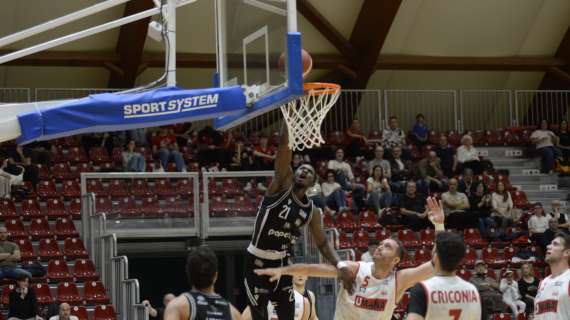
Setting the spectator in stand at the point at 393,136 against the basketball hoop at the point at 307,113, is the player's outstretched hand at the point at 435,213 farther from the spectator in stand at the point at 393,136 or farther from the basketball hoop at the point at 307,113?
the spectator in stand at the point at 393,136

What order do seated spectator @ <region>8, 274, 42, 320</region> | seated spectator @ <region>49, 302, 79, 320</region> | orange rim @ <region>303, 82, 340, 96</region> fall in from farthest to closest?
seated spectator @ <region>8, 274, 42, 320</region>
seated spectator @ <region>49, 302, 79, 320</region>
orange rim @ <region>303, 82, 340, 96</region>

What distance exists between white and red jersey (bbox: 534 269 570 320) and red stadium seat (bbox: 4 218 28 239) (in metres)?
12.3

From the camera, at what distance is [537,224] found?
2212 cm

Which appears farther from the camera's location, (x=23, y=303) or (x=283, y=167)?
(x=23, y=303)

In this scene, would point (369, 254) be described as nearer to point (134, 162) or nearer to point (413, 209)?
point (413, 209)

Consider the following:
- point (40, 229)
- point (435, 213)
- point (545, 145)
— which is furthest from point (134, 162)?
point (435, 213)

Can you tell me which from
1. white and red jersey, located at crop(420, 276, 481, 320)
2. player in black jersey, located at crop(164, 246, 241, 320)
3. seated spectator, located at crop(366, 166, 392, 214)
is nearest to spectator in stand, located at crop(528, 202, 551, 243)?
seated spectator, located at crop(366, 166, 392, 214)

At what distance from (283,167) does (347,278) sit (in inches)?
56.5

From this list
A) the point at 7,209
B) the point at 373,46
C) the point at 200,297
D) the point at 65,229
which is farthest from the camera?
the point at 373,46

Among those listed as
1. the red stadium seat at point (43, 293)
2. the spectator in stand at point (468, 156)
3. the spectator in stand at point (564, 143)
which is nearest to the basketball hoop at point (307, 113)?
the red stadium seat at point (43, 293)

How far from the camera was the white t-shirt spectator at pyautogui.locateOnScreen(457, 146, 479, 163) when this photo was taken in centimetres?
2433

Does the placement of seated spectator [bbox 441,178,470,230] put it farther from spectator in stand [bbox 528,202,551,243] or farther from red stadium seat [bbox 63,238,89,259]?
red stadium seat [bbox 63,238,89,259]

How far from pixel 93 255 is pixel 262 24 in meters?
9.66

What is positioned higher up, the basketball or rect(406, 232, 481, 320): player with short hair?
the basketball
